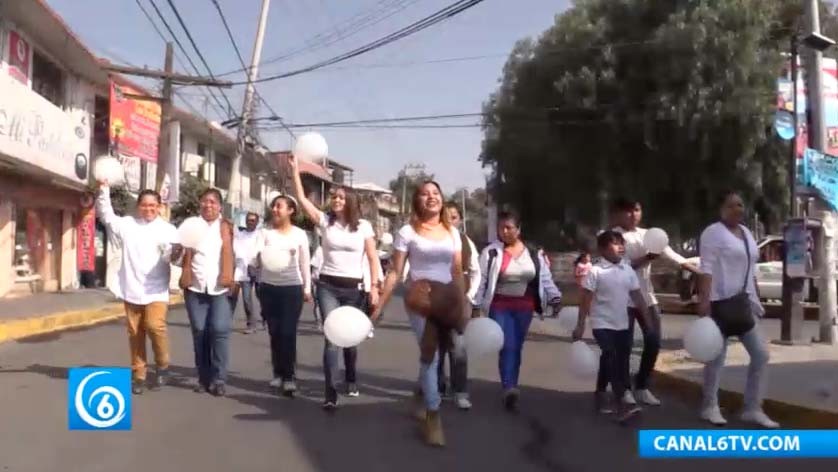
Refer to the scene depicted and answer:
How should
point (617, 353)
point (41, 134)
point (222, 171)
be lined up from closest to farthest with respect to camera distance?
1. point (617, 353)
2. point (41, 134)
3. point (222, 171)

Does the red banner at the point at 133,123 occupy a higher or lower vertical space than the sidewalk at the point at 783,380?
higher

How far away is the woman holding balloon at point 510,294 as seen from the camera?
22.2 ft

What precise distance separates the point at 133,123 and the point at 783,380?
765 inches

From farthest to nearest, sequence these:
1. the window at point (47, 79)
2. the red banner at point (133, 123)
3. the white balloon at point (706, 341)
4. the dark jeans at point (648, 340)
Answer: the red banner at point (133, 123) → the window at point (47, 79) → the dark jeans at point (648, 340) → the white balloon at point (706, 341)

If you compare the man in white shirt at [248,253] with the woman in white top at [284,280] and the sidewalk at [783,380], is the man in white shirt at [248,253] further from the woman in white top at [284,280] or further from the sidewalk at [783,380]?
the sidewalk at [783,380]

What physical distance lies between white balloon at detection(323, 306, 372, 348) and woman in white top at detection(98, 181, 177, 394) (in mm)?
1789

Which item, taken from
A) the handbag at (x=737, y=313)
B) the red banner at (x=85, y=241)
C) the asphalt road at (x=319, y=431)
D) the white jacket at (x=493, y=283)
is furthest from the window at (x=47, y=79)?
the handbag at (x=737, y=313)

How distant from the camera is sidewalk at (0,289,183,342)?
1225cm

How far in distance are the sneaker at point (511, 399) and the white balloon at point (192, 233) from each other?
2.65m

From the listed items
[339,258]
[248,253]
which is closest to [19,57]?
[248,253]

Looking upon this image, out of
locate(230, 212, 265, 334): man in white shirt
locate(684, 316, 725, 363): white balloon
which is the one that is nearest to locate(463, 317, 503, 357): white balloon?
locate(684, 316, 725, 363): white balloon

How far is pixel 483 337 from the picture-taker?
6.07 meters

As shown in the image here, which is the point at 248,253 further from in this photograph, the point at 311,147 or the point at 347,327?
the point at 347,327

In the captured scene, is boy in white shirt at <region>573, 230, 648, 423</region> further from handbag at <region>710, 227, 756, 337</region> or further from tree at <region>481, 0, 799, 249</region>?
tree at <region>481, 0, 799, 249</region>
